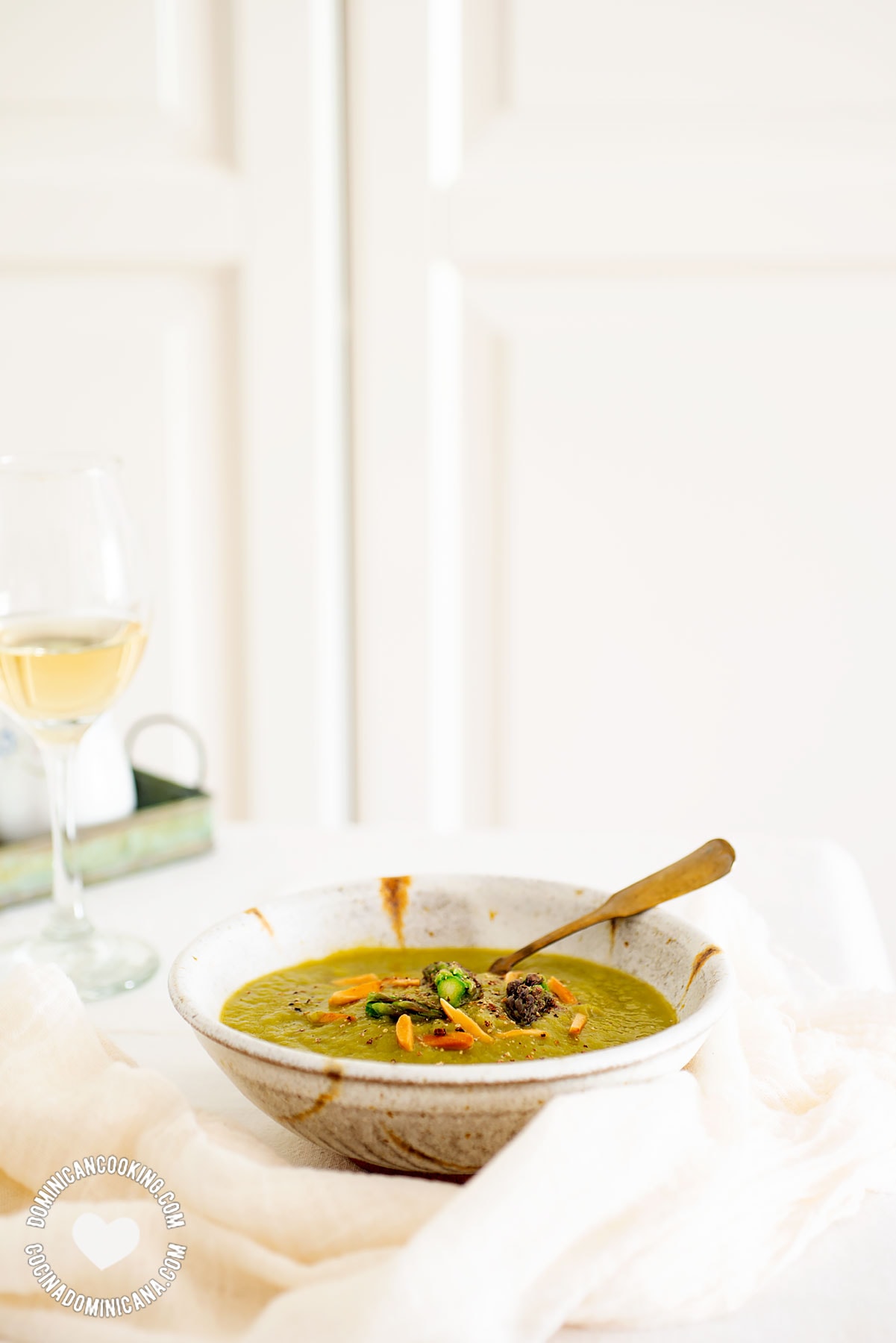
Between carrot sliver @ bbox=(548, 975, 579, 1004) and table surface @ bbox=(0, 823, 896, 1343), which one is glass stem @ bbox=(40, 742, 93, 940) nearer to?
table surface @ bbox=(0, 823, 896, 1343)

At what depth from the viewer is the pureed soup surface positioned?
586 mm

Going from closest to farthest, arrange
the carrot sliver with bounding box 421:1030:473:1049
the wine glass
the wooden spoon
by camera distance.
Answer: the carrot sliver with bounding box 421:1030:473:1049, the wooden spoon, the wine glass

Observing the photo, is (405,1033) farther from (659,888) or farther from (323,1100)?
(659,888)

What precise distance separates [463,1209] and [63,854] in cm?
51

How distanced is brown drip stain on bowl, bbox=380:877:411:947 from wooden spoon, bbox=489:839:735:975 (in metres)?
0.06

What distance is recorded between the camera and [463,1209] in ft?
1.59

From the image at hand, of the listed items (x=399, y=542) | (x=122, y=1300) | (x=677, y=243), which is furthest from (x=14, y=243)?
(x=122, y=1300)

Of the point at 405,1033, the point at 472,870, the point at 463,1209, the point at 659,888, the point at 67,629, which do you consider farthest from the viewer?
the point at 472,870

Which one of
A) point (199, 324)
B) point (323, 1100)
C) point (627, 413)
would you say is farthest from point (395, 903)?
point (199, 324)

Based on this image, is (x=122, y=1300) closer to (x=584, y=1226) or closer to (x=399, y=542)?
(x=584, y=1226)

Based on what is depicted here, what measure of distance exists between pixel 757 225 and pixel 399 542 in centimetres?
75

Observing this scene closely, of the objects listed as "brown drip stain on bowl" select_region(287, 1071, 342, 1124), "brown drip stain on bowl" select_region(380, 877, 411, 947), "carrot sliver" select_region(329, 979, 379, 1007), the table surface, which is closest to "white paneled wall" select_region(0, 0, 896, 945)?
the table surface

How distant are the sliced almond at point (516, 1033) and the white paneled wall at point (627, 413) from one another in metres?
1.55

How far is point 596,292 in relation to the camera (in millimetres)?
2051
